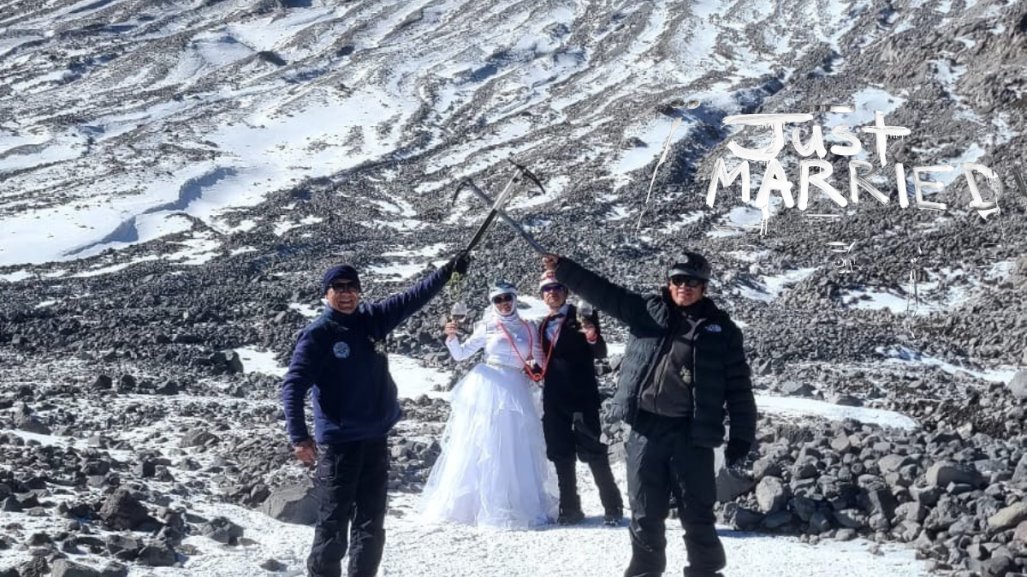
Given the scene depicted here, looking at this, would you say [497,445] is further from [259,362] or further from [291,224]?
[291,224]

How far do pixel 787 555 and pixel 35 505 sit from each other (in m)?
4.28

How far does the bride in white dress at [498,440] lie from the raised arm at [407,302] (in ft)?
4.10

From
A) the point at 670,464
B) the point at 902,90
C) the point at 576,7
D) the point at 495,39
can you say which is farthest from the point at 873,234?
the point at 576,7

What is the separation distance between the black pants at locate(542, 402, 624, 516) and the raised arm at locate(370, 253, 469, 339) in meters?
1.67

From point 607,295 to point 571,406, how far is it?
1.94 metres

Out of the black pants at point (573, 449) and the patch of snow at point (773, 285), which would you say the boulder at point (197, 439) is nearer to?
the black pants at point (573, 449)

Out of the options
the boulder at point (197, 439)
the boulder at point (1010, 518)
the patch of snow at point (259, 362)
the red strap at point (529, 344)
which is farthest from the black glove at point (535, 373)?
the patch of snow at point (259, 362)

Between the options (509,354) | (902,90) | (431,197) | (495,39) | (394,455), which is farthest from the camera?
(495,39)

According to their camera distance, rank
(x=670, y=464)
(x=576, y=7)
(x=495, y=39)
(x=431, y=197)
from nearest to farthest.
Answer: (x=670, y=464)
(x=431, y=197)
(x=495, y=39)
(x=576, y=7)

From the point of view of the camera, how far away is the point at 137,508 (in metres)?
6.58

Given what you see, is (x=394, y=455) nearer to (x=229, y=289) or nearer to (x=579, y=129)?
(x=229, y=289)

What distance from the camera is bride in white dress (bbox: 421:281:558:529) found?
23.2 ft

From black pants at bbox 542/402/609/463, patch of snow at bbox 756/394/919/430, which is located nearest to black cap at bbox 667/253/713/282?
black pants at bbox 542/402/609/463

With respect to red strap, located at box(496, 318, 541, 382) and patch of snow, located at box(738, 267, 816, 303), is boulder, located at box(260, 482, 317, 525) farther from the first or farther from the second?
patch of snow, located at box(738, 267, 816, 303)
